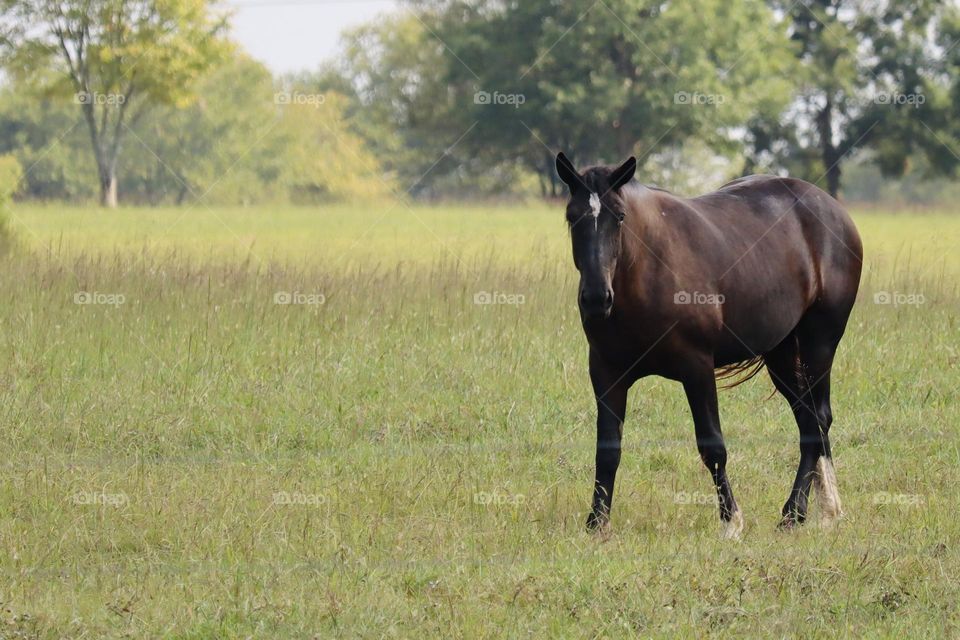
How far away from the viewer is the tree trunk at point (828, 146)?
157 ft

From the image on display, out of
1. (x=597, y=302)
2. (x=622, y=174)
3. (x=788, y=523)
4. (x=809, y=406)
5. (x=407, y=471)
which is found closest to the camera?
(x=597, y=302)

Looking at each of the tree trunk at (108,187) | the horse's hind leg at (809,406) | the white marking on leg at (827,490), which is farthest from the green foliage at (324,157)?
the white marking on leg at (827,490)

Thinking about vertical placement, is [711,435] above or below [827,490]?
above

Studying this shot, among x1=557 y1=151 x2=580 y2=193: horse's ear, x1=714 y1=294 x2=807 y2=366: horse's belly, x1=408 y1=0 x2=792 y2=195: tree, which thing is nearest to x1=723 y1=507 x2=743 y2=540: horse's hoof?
x1=714 y1=294 x2=807 y2=366: horse's belly

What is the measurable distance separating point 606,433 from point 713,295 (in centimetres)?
92

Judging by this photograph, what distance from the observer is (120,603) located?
16.2 feet

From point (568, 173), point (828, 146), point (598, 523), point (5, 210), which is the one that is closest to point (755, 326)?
point (598, 523)

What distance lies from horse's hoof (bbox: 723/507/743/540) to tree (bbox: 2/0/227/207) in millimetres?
38930

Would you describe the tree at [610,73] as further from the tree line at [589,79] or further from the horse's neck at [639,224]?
the horse's neck at [639,224]

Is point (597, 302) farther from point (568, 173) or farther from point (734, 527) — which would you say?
point (734, 527)

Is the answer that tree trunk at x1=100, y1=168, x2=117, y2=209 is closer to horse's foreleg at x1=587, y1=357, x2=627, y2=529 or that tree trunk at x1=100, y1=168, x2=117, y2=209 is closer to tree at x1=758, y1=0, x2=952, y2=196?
tree at x1=758, y1=0, x2=952, y2=196

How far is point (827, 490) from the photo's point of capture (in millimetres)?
6953

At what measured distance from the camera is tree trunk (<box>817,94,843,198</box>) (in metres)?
47.8

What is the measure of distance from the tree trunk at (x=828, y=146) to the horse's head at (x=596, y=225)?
42694 mm
